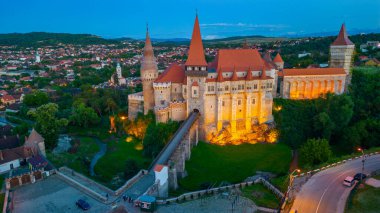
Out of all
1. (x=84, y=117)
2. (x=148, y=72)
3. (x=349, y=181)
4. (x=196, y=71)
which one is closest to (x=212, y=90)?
(x=196, y=71)

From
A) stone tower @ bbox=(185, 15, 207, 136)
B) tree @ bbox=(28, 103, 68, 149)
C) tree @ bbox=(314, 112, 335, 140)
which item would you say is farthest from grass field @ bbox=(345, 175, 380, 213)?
tree @ bbox=(28, 103, 68, 149)

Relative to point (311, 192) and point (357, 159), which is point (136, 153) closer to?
point (311, 192)

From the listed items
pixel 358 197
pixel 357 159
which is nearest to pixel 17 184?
pixel 358 197

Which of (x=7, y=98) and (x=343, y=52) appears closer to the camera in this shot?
(x=343, y=52)

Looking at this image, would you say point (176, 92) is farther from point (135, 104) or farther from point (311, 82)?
point (311, 82)

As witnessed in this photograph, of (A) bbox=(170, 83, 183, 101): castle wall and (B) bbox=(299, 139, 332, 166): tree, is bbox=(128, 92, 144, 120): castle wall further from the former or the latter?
(B) bbox=(299, 139, 332, 166): tree

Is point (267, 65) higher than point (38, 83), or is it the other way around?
point (267, 65)

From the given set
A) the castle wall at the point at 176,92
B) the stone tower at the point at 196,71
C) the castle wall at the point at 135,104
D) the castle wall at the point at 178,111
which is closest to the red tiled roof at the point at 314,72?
the stone tower at the point at 196,71
